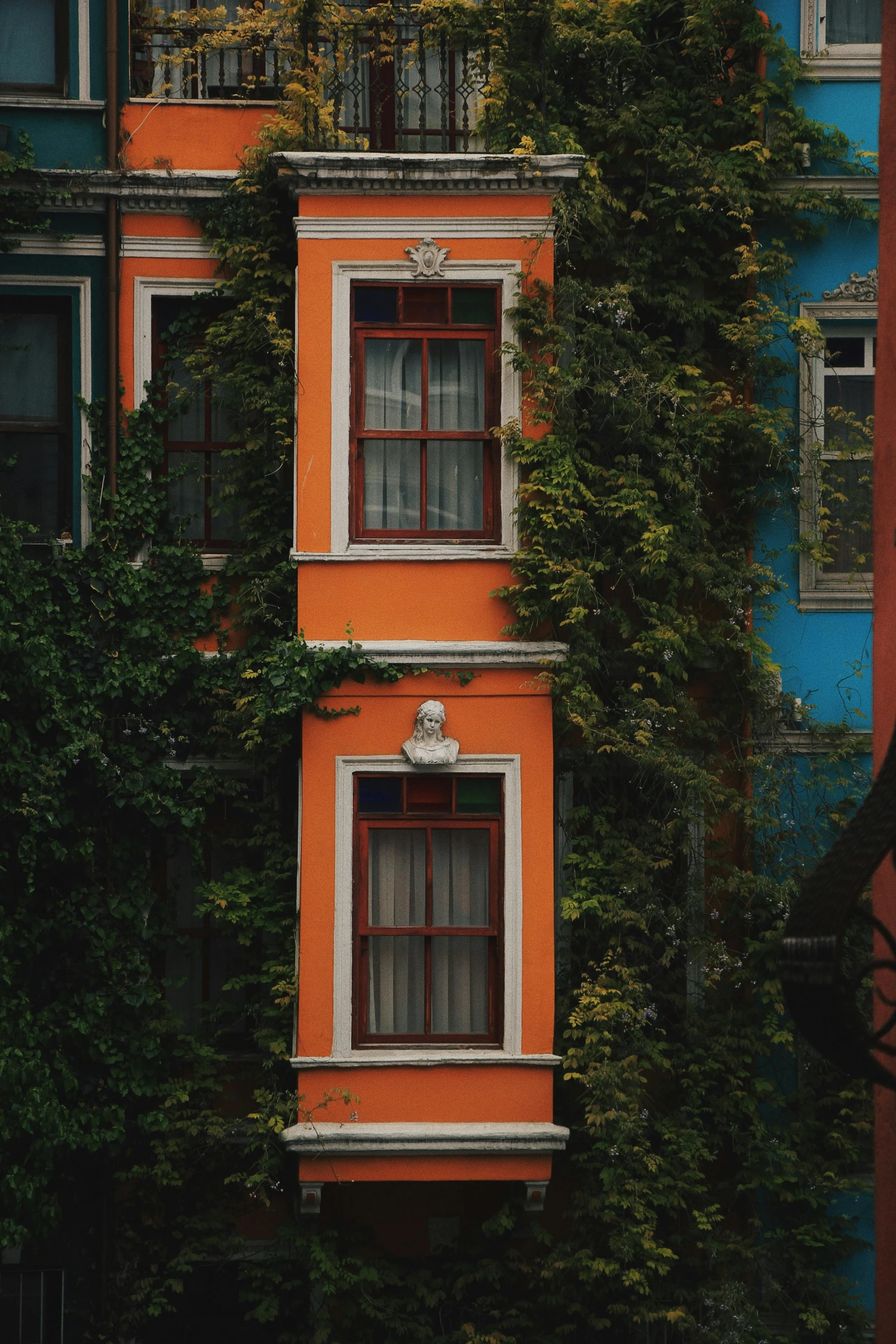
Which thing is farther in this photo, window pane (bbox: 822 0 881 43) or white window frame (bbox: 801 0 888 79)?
window pane (bbox: 822 0 881 43)

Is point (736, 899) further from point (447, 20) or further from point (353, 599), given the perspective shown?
point (447, 20)

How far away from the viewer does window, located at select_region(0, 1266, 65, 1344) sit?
12.5 metres

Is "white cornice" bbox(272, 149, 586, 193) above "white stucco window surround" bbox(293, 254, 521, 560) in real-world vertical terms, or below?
above

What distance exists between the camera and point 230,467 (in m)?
12.8

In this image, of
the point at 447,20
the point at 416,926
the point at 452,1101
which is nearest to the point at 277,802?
the point at 416,926

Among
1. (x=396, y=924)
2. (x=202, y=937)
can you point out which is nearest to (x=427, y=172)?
(x=396, y=924)

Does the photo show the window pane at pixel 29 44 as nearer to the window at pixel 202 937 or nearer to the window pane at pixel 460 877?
the window at pixel 202 937

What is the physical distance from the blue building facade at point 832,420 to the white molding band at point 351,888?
2.38 metres

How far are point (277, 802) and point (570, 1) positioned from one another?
21.1 feet

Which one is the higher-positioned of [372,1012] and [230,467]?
[230,467]

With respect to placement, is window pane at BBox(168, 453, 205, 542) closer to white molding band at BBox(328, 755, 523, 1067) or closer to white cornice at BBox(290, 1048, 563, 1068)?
white molding band at BBox(328, 755, 523, 1067)

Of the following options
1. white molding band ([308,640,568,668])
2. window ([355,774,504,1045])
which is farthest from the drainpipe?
window ([355,774,504,1045])

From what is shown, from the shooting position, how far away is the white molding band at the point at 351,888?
1160cm

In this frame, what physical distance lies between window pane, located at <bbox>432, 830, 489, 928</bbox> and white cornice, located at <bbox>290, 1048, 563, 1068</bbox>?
95 cm
